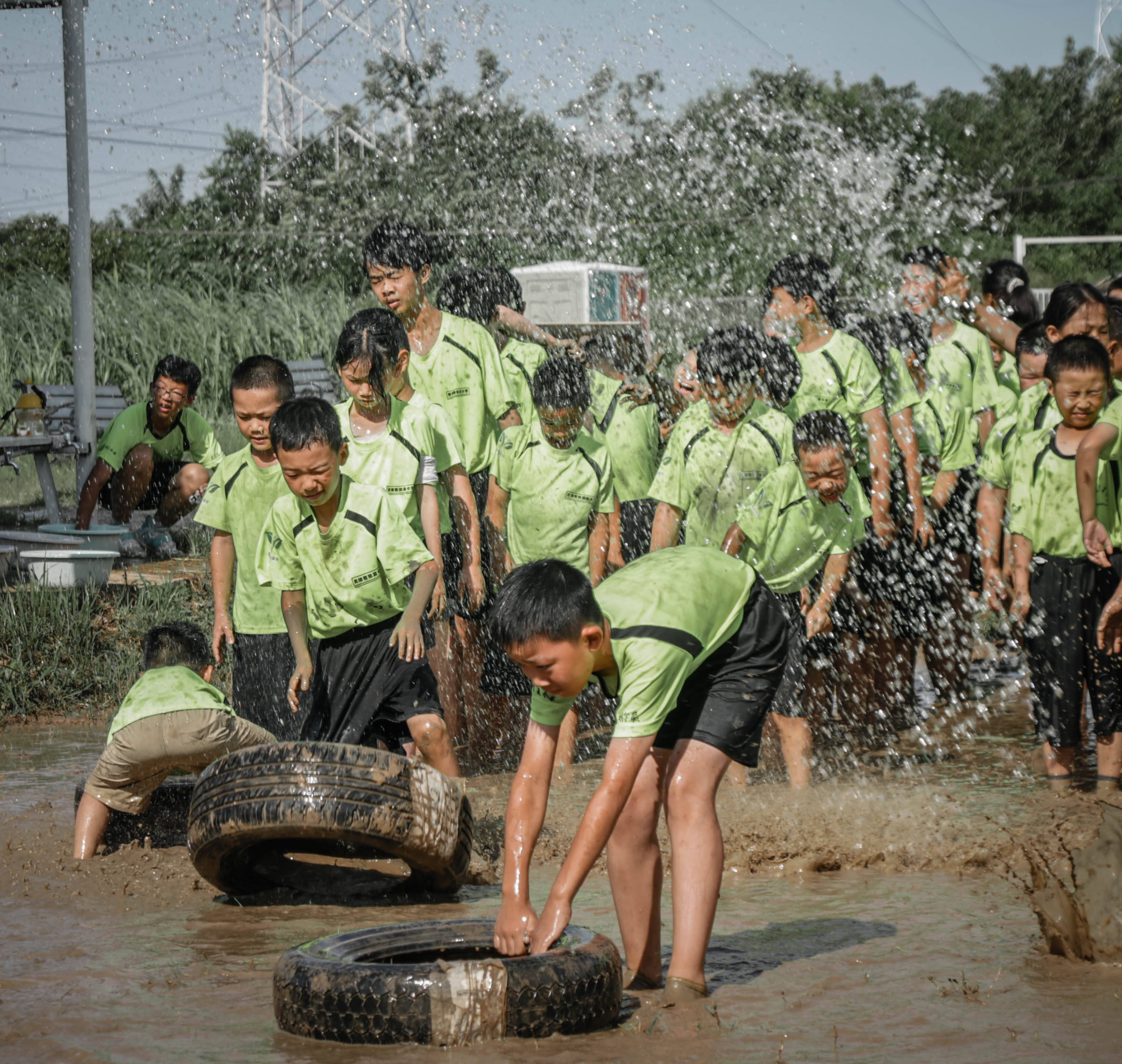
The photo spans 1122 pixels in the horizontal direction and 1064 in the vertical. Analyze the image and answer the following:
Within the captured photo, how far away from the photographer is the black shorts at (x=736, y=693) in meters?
4.11

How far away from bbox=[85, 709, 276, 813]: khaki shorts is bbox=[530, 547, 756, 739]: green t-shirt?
6.33 feet

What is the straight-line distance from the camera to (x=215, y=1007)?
3996 millimetres

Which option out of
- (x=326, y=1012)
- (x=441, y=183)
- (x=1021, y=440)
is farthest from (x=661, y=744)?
(x=441, y=183)

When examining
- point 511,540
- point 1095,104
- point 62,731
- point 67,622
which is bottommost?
point 62,731

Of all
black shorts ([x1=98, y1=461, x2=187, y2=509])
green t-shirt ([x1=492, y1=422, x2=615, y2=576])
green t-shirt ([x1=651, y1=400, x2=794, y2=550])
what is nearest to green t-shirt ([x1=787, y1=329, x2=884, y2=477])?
green t-shirt ([x1=651, y1=400, x2=794, y2=550])

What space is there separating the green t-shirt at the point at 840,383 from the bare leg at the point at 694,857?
365 cm

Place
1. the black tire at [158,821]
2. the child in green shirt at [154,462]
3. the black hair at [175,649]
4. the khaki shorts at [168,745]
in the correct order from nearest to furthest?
the khaki shorts at [168,745]
the black tire at [158,821]
the black hair at [175,649]
the child in green shirt at [154,462]

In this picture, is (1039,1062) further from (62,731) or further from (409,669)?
(62,731)

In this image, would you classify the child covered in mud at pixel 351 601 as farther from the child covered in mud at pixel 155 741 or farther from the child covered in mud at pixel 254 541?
the child covered in mud at pixel 254 541

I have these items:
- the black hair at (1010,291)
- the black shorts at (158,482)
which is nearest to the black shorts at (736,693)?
the black hair at (1010,291)

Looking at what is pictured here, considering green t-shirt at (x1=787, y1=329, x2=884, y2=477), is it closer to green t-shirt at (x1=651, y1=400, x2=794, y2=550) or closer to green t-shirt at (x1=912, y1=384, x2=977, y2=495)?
green t-shirt at (x1=651, y1=400, x2=794, y2=550)

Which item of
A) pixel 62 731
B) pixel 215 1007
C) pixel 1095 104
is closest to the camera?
pixel 215 1007

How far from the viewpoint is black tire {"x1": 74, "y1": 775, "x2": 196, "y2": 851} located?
5.95 m

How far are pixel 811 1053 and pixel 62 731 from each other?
19.7 ft
